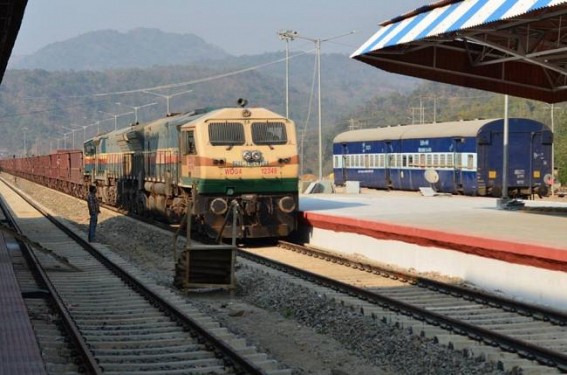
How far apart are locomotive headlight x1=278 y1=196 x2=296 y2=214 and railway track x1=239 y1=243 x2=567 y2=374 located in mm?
4092

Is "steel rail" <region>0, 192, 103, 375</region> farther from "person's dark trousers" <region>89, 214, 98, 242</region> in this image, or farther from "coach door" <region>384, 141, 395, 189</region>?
"coach door" <region>384, 141, 395, 189</region>

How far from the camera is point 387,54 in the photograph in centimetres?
1973

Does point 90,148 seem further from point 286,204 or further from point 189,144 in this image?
point 286,204

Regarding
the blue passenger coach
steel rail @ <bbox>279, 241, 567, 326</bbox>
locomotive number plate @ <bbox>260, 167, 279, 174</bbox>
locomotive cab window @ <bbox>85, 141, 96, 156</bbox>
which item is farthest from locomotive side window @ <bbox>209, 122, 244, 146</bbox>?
locomotive cab window @ <bbox>85, 141, 96, 156</bbox>

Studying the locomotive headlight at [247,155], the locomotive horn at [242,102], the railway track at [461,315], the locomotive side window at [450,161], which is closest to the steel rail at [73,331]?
the railway track at [461,315]

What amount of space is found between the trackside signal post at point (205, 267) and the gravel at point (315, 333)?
0.20 metres

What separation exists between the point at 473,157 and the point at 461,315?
22492mm

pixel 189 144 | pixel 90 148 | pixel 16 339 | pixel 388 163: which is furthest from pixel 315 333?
pixel 90 148

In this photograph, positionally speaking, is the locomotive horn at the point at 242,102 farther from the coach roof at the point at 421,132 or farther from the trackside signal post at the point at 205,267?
the coach roof at the point at 421,132

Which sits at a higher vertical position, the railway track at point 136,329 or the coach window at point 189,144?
the coach window at point 189,144

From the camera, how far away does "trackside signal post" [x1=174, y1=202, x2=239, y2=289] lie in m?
13.2

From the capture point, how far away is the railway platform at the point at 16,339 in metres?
6.95

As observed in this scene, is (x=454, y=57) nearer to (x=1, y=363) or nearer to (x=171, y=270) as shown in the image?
(x=171, y=270)

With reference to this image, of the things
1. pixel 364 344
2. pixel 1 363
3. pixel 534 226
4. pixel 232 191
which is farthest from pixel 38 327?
pixel 534 226
